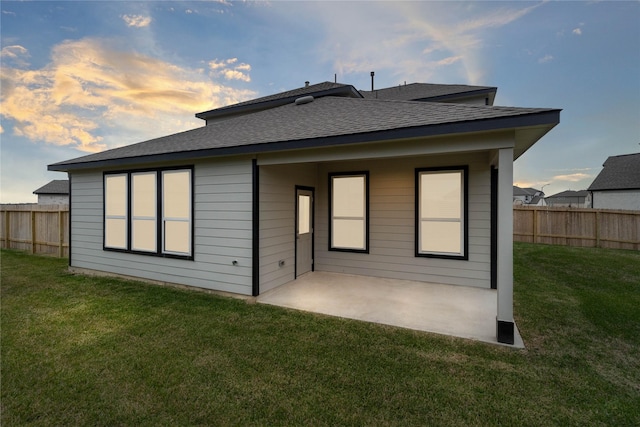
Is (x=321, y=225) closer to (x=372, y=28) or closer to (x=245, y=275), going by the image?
(x=245, y=275)

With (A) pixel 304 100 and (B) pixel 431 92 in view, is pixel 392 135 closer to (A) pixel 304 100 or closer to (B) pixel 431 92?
(A) pixel 304 100

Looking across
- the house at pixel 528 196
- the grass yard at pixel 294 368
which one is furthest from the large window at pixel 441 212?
the house at pixel 528 196

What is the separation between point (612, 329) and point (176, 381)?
534 cm

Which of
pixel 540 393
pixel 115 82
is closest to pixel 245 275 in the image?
pixel 540 393

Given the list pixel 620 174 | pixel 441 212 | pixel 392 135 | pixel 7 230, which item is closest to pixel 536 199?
pixel 620 174

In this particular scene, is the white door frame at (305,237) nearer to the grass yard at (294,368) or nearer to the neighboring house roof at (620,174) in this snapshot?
the grass yard at (294,368)

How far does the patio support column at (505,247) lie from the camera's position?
318cm

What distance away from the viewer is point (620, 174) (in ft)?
55.6

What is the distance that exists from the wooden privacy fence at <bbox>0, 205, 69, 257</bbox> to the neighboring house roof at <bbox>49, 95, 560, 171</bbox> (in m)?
3.38

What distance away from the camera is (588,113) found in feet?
46.2

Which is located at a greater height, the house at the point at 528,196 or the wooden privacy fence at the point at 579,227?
the house at the point at 528,196

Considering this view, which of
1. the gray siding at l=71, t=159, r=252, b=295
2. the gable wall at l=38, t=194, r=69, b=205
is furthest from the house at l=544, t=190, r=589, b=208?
the gable wall at l=38, t=194, r=69, b=205

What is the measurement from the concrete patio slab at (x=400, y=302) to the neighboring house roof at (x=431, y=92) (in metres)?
5.50

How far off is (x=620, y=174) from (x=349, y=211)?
20570 mm
